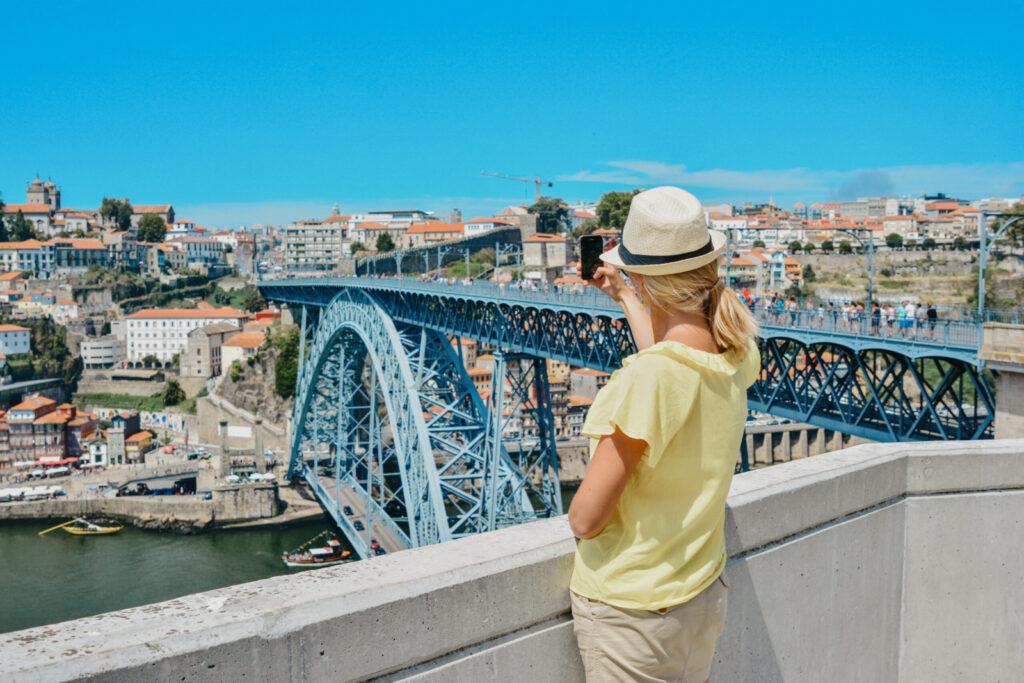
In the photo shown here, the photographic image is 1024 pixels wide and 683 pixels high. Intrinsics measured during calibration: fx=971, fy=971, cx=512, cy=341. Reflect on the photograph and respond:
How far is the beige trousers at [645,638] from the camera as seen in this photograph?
189 centimetres

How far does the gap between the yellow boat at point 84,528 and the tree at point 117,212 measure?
64890 millimetres

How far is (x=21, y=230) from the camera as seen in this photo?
284ft

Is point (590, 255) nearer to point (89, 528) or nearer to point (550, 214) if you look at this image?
point (89, 528)

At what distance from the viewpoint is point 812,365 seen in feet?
43.3

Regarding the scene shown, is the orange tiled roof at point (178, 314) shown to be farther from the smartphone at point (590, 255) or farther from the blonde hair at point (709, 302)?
the blonde hair at point (709, 302)

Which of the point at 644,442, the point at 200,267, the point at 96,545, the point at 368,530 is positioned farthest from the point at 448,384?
the point at 200,267

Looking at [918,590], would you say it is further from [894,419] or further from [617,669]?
[894,419]

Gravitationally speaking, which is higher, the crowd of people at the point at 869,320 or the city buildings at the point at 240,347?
the crowd of people at the point at 869,320

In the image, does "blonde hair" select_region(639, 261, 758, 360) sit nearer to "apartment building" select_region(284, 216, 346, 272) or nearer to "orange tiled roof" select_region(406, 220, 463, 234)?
"orange tiled roof" select_region(406, 220, 463, 234)

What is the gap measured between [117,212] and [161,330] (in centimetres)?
3602

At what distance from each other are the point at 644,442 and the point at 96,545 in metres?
36.9

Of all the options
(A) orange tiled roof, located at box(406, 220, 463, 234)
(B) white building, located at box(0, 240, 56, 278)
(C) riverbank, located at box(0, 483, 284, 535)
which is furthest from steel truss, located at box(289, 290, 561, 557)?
(B) white building, located at box(0, 240, 56, 278)

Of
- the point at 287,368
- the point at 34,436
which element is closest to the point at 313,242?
the point at 287,368

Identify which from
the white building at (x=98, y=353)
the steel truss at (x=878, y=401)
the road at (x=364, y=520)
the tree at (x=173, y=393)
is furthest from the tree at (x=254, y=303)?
the steel truss at (x=878, y=401)
